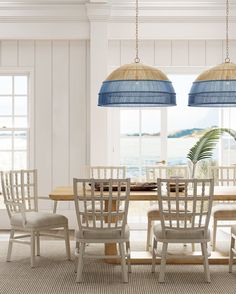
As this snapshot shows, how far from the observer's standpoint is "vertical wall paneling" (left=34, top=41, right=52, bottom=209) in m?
8.45

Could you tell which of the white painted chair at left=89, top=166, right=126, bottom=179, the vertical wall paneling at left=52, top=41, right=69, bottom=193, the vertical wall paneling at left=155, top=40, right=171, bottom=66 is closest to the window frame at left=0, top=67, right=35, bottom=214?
the vertical wall paneling at left=52, top=41, right=69, bottom=193

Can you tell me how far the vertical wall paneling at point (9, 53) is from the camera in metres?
8.42

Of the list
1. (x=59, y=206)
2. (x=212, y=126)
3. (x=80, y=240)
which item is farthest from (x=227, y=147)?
(x=80, y=240)

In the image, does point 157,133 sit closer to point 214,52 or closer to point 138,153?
point 138,153

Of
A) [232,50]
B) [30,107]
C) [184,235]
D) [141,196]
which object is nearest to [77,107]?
[30,107]

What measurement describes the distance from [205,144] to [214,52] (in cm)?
133

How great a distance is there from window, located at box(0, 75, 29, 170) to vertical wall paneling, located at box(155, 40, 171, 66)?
1895mm

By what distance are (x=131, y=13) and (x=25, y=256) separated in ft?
12.3

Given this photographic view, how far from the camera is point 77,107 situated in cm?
848

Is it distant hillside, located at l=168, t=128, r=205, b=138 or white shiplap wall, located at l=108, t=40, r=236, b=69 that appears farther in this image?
distant hillside, located at l=168, t=128, r=205, b=138

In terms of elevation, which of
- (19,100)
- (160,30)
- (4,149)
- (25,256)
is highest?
(160,30)

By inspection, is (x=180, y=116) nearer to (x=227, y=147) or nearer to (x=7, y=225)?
(x=227, y=147)

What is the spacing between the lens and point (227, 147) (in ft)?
28.3

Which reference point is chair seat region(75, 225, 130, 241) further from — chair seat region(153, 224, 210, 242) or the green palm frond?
the green palm frond
